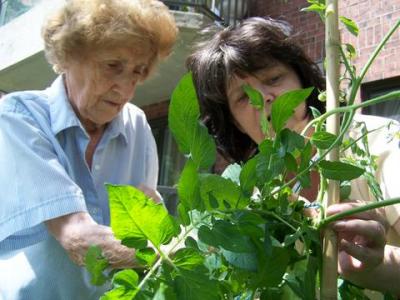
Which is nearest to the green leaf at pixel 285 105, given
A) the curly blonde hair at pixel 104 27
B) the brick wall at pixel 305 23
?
the curly blonde hair at pixel 104 27

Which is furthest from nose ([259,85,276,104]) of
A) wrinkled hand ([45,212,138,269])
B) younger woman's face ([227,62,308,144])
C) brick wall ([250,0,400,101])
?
brick wall ([250,0,400,101])

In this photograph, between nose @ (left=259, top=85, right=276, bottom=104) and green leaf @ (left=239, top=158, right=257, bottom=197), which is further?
nose @ (left=259, top=85, right=276, bottom=104)

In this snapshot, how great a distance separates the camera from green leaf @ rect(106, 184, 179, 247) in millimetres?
501

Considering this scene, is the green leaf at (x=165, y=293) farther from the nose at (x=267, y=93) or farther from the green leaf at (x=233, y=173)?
the nose at (x=267, y=93)

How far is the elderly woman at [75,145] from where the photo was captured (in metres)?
1.18

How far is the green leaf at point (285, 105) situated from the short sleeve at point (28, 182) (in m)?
0.70

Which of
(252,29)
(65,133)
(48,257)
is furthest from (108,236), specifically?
(252,29)

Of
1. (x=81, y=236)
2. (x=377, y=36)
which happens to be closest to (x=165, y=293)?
(x=81, y=236)

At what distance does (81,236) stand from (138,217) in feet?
2.02

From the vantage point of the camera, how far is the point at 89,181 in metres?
1.40

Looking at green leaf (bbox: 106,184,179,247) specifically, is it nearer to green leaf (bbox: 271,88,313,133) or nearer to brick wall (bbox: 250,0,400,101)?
green leaf (bbox: 271,88,313,133)

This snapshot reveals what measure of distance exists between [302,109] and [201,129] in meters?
0.59

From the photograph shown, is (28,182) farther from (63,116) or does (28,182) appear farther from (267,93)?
(267,93)

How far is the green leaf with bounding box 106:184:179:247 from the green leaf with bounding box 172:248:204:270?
20 millimetres
